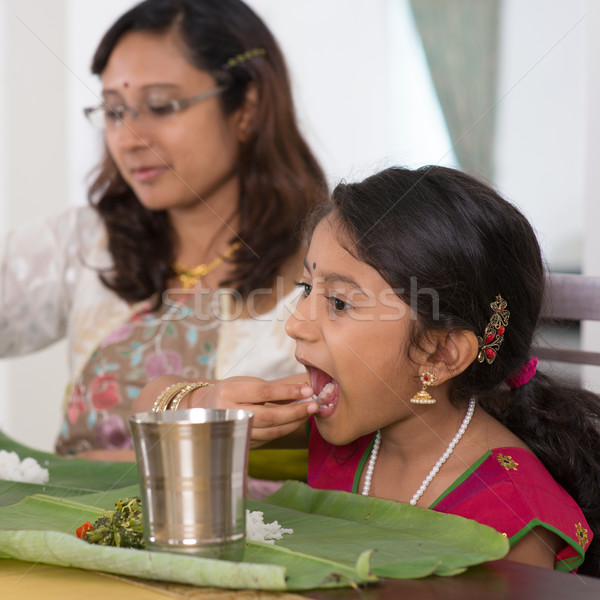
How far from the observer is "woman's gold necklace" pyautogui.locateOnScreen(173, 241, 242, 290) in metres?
2.14

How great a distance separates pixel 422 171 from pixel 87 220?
127 cm

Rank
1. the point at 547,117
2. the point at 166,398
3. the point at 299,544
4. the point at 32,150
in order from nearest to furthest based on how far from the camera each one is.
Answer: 1. the point at 299,544
2. the point at 166,398
3. the point at 547,117
4. the point at 32,150

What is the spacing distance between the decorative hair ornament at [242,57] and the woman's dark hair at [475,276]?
2.82 ft

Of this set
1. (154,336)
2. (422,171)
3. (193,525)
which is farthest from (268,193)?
(193,525)

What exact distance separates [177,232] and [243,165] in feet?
0.83

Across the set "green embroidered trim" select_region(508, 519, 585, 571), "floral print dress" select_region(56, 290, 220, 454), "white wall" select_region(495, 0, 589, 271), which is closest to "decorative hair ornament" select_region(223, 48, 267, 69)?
"floral print dress" select_region(56, 290, 220, 454)

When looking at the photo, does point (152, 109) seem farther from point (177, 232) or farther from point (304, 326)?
point (304, 326)

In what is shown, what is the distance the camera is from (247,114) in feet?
7.26

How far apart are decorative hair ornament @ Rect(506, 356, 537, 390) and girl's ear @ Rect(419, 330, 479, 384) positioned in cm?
13

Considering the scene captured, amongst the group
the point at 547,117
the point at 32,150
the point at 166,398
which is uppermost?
the point at 547,117

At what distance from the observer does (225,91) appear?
2.13m

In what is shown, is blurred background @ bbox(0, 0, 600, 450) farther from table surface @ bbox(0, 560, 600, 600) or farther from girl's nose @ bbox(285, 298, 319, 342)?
table surface @ bbox(0, 560, 600, 600)

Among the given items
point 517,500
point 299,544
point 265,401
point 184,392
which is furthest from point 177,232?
point 299,544

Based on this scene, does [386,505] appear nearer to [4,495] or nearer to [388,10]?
[4,495]
